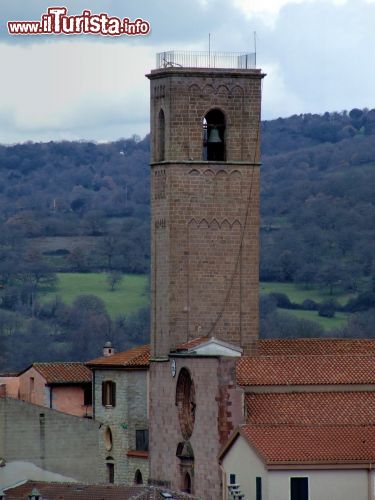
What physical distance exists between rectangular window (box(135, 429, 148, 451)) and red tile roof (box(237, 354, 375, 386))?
10.6 metres

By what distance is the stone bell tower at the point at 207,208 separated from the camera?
89.8m

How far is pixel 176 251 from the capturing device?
89.9 meters

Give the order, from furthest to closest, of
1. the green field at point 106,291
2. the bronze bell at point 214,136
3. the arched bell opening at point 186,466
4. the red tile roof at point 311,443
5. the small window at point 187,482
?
the green field at point 106,291, the bronze bell at point 214,136, the small window at point 187,482, the arched bell opening at point 186,466, the red tile roof at point 311,443

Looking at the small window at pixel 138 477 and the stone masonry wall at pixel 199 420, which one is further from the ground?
the stone masonry wall at pixel 199 420

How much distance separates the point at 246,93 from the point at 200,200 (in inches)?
160

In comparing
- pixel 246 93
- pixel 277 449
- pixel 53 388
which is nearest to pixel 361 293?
pixel 53 388

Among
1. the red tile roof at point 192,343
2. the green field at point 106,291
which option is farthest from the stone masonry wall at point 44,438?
the green field at point 106,291

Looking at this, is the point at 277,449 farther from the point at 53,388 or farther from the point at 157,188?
the point at 53,388

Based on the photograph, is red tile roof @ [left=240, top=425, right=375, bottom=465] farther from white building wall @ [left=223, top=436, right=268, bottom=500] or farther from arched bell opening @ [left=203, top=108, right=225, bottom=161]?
arched bell opening @ [left=203, top=108, right=225, bottom=161]

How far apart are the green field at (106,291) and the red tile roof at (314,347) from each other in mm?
84493

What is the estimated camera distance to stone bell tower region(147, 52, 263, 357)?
89.8m

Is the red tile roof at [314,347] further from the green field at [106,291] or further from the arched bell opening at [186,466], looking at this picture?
the green field at [106,291]

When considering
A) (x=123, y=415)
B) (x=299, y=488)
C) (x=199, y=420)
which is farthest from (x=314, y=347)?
(x=299, y=488)

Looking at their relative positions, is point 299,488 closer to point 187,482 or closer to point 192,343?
point 187,482
